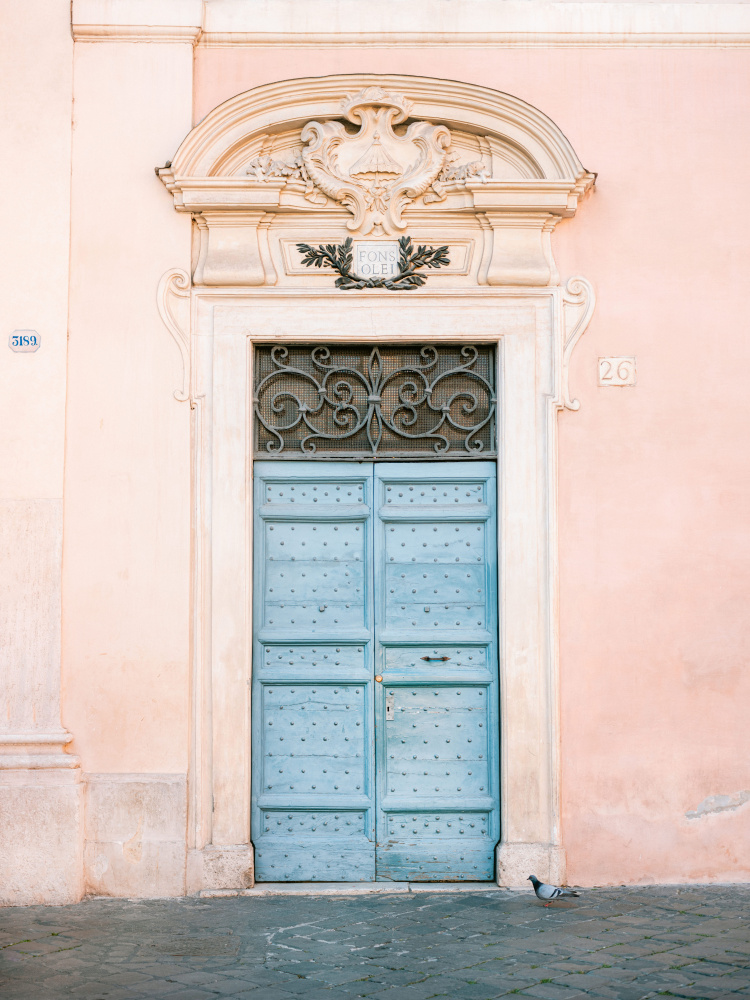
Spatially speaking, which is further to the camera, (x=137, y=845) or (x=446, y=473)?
(x=446, y=473)

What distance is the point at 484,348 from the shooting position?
20.1ft

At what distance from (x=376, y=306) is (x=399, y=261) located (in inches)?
11.9

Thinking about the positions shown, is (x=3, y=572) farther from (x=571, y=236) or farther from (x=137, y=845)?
(x=571, y=236)

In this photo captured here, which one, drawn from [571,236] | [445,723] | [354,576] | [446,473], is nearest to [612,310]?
[571,236]

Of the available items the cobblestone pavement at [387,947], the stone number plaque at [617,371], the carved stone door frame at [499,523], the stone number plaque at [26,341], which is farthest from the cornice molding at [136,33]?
the cobblestone pavement at [387,947]

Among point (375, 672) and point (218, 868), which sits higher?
point (375, 672)

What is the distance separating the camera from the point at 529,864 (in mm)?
5773

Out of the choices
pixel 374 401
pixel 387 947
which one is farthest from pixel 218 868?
pixel 374 401

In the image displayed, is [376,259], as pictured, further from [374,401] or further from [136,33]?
[136,33]

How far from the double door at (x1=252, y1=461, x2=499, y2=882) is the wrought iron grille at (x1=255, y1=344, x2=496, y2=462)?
0.12 m

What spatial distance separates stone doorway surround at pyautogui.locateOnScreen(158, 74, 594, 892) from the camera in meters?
5.84

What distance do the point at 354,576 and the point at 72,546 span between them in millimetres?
1607

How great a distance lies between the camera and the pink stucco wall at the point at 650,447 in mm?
5859

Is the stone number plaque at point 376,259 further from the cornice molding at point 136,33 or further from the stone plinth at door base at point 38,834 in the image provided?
the stone plinth at door base at point 38,834
